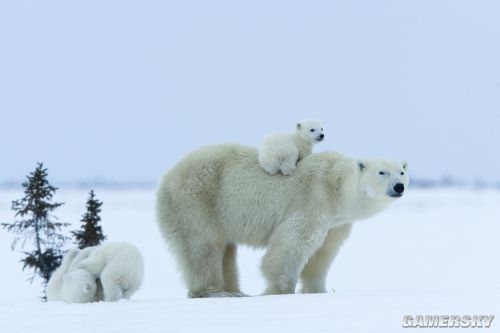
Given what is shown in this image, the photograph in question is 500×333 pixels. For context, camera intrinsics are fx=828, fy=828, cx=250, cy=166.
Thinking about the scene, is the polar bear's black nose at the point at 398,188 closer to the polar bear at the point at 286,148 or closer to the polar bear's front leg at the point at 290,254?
A: the polar bear's front leg at the point at 290,254

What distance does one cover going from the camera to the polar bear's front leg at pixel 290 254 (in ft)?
28.0

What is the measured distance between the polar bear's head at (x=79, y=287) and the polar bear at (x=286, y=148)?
7.19ft

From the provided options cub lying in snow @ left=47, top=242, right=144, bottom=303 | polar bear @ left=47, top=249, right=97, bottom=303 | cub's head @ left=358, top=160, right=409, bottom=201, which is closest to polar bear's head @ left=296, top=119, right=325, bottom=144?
cub's head @ left=358, top=160, right=409, bottom=201

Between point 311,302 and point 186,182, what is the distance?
289 centimetres

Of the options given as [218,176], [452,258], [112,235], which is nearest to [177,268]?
[218,176]

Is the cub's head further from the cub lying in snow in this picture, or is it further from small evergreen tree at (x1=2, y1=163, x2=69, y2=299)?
small evergreen tree at (x1=2, y1=163, x2=69, y2=299)

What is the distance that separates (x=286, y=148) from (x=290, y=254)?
1148 mm

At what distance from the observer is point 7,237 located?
2533 cm

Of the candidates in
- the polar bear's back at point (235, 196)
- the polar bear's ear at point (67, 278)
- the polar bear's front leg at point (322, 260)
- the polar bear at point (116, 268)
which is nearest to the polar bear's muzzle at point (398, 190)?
the polar bear's back at point (235, 196)

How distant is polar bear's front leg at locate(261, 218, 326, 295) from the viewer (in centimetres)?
855

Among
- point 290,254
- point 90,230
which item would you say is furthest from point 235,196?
point 90,230

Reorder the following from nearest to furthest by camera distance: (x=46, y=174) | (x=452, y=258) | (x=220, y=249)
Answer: (x=220, y=249) → (x=46, y=174) → (x=452, y=258)

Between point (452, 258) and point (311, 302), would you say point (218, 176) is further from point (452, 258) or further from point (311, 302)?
point (452, 258)

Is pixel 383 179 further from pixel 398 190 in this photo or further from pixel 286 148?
pixel 286 148
